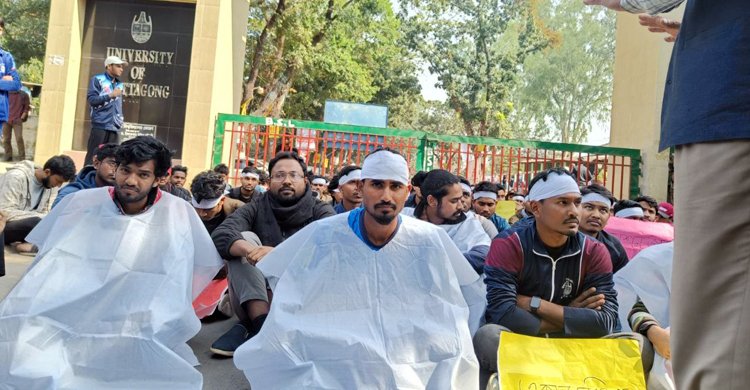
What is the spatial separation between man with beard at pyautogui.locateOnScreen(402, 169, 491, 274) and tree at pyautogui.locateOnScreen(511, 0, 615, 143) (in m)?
31.8

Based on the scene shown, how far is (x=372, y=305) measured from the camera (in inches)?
124

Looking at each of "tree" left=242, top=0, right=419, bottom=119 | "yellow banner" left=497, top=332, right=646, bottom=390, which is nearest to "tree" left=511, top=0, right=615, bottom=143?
"tree" left=242, top=0, right=419, bottom=119

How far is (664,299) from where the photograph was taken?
3268 millimetres

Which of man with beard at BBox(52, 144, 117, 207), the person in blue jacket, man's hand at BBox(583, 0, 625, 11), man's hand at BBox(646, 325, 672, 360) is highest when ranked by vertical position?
the person in blue jacket

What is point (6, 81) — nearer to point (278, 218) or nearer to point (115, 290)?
point (278, 218)

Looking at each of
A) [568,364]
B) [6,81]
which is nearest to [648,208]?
[568,364]

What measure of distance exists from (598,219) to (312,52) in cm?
1787

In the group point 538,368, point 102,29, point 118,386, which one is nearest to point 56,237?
point 118,386

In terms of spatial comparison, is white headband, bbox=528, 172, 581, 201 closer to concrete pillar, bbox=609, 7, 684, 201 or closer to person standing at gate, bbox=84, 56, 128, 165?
person standing at gate, bbox=84, 56, 128, 165

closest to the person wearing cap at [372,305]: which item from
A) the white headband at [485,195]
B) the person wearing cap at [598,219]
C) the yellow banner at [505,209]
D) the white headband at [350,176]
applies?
the person wearing cap at [598,219]

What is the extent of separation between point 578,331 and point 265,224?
226 centimetres

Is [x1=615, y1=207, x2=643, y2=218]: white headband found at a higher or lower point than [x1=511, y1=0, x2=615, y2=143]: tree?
lower

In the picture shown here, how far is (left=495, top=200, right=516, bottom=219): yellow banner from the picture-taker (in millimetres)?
8117

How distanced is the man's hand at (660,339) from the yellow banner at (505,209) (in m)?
4.91
